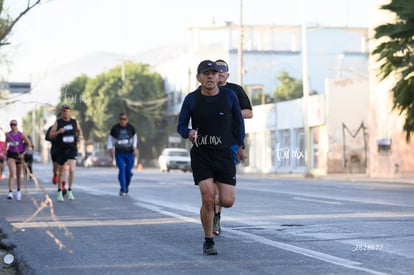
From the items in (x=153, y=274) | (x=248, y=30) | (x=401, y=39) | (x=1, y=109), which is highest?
(x=248, y=30)

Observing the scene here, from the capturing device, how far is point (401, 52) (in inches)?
1275

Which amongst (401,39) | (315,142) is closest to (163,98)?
(315,142)

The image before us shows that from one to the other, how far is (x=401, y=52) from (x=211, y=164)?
24.0m

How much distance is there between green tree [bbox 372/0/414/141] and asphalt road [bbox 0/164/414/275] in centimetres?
1465

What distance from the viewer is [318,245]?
32.2 ft

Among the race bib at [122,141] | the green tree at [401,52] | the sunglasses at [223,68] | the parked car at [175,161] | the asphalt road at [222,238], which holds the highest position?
the green tree at [401,52]

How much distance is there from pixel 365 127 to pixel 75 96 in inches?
1527

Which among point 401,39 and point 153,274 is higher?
point 401,39

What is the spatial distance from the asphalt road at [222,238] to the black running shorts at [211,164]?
2.51 feet

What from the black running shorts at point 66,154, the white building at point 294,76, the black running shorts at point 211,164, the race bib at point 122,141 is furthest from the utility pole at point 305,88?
the black running shorts at point 211,164

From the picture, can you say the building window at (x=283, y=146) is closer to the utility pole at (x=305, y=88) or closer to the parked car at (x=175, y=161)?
the parked car at (x=175, y=161)

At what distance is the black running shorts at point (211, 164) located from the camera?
9477mm

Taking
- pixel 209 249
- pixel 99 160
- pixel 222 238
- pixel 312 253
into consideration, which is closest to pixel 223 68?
pixel 222 238

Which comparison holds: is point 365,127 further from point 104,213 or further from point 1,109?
point 1,109
